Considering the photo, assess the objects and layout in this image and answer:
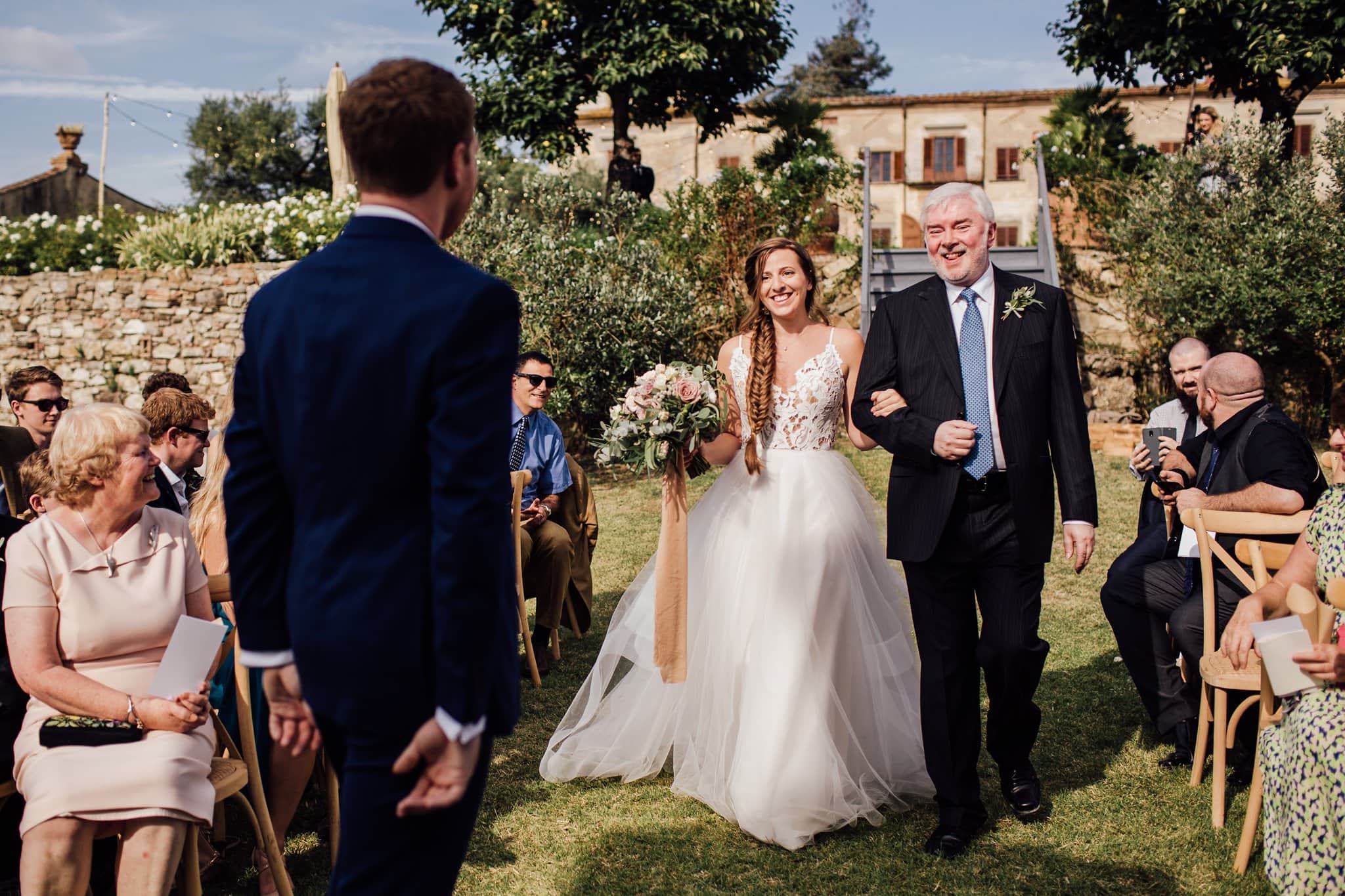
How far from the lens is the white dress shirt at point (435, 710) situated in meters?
1.72

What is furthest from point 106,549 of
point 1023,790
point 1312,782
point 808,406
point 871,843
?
point 1312,782

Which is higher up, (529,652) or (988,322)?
(988,322)

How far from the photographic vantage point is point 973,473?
380 centimetres

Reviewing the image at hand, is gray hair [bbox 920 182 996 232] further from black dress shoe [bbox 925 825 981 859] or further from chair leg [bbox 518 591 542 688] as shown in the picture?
chair leg [bbox 518 591 542 688]

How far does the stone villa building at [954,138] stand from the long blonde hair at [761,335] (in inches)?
1003

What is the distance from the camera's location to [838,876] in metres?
3.68

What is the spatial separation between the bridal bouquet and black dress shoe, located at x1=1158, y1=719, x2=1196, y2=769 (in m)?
2.38

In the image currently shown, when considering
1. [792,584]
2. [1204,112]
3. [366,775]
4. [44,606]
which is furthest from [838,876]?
[1204,112]

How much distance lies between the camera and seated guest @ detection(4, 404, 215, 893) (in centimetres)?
291

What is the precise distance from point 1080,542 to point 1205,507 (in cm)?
132

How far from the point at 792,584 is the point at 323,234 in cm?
1412

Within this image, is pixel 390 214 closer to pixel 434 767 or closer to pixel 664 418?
pixel 434 767

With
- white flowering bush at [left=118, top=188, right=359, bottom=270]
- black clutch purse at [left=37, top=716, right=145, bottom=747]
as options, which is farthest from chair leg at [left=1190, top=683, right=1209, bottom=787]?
white flowering bush at [left=118, top=188, right=359, bottom=270]

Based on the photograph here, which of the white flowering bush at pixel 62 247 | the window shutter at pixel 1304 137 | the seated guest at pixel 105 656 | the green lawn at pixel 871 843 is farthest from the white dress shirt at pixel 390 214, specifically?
the window shutter at pixel 1304 137
